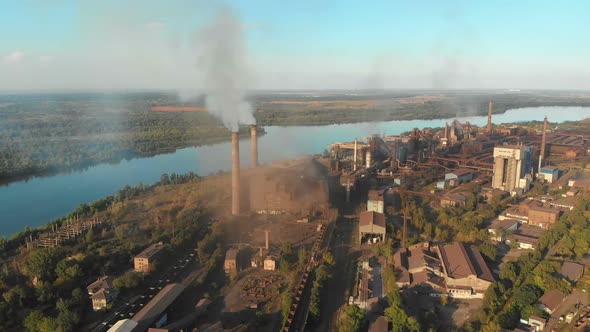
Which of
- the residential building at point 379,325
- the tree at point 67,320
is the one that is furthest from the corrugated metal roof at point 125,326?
the residential building at point 379,325

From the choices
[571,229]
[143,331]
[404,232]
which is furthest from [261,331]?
[571,229]

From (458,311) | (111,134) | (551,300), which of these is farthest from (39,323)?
(111,134)

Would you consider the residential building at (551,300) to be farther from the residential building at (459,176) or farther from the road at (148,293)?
the residential building at (459,176)

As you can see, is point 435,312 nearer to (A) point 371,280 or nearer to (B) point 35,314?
(A) point 371,280

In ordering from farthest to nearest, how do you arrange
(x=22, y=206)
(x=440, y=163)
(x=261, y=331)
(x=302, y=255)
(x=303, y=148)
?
(x=303, y=148), (x=440, y=163), (x=22, y=206), (x=302, y=255), (x=261, y=331)

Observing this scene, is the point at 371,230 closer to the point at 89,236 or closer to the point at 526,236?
the point at 526,236

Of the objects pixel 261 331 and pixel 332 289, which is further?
pixel 332 289

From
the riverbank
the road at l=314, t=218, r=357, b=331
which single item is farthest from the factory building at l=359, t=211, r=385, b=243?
the riverbank
